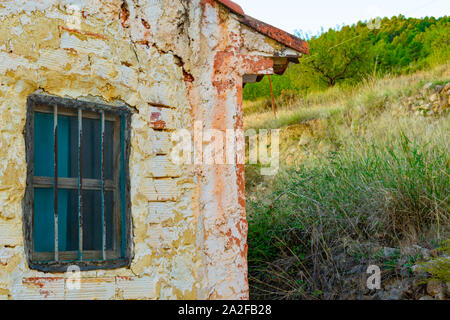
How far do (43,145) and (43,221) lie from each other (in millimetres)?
521

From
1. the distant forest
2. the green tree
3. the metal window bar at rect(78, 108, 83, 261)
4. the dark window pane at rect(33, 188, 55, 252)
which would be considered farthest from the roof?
the green tree

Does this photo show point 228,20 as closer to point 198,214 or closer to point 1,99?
point 198,214

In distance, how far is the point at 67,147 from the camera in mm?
3488

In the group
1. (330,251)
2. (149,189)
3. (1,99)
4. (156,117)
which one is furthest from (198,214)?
(330,251)

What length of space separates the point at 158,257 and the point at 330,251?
2.87 meters

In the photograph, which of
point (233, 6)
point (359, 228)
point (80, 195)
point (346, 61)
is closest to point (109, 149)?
point (80, 195)

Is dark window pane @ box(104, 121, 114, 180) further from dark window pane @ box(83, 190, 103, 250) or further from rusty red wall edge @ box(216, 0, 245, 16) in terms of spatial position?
rusty red wall edge @ box(216, 0, 245, 16)

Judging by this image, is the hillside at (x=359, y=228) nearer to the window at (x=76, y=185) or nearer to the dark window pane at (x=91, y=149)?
the window at (x=76, y=185)

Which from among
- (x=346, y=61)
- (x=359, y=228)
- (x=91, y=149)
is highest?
(x=346, y=61)

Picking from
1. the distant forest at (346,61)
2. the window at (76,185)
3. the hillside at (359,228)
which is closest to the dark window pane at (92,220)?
the window at (76,185)

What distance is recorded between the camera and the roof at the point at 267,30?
4.15m

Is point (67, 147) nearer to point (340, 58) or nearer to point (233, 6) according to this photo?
point (233, 6)

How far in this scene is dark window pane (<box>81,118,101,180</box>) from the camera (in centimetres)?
356

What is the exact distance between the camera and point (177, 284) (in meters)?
3.69
